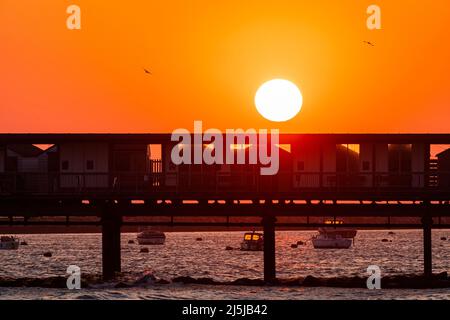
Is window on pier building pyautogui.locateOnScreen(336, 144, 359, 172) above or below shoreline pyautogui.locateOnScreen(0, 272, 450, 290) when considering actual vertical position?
above

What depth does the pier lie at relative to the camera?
58.4 meters

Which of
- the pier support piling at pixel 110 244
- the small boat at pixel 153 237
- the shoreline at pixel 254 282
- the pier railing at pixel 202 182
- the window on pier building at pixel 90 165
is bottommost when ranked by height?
the small boat at pixel 153 237

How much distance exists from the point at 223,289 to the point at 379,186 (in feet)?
40.3

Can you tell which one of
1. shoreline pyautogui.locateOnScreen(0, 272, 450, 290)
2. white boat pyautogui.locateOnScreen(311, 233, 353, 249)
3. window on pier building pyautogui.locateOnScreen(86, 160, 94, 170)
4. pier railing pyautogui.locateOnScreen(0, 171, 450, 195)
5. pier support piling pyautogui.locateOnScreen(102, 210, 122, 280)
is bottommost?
white boat pyautogui.locateOnScreen(311, 233, 353, 249)

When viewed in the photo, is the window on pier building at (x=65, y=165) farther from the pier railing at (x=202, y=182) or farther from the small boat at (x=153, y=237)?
the small boat at (x=153, y=237)

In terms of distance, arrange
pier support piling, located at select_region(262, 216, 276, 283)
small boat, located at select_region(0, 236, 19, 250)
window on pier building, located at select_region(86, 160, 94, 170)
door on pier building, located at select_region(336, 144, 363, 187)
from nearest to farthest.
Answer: pier support piling, located at select_region(262, 216, 276, 283), door on pier building, located at select_region(336, 144, 363, 187), window on pier building, located at select_region(86, 160, 94, 170), small boat, located at select_region(0, 236, 19, 250)

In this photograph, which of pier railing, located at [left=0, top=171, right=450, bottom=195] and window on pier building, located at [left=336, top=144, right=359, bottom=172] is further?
window on pier building, located at [left=336, top=144, right=359, bottom=172]

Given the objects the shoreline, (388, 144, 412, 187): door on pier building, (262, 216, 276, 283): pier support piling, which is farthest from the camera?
the shoreline

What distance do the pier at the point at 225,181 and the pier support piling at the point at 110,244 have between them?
0.38ft

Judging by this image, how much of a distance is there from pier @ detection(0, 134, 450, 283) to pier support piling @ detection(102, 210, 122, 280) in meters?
0.12

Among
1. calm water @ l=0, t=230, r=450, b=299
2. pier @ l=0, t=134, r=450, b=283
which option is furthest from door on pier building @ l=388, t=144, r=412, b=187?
calm water @ l=0, t=230, r=450, b=299

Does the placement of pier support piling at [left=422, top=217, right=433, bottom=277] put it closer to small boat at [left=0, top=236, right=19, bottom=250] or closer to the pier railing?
the pier railing

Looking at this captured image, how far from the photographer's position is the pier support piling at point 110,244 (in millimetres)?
60844

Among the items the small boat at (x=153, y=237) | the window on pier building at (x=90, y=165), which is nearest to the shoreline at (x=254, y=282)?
the window on pier building at (x=90, y=165)
